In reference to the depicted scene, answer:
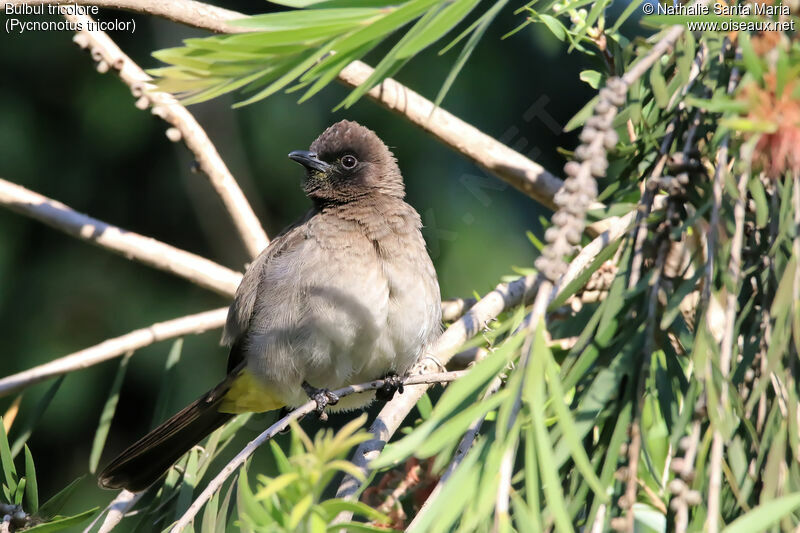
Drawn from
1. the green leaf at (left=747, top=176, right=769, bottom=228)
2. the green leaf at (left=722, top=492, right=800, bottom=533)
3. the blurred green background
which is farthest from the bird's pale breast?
the blurred green background

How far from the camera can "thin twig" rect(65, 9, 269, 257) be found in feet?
9.74

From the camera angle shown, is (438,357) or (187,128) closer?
(438,357)

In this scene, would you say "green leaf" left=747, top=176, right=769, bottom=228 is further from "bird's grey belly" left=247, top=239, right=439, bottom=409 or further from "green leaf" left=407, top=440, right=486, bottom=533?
"bird's grey belly" left=247, top=239, right=439, bottom=409

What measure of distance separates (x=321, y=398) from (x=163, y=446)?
0.72 metres

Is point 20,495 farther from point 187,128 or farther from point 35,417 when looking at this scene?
point 187,128

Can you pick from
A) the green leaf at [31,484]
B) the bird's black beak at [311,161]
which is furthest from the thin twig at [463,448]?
the bird's black beak at [311,161]

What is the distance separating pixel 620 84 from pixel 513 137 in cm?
483

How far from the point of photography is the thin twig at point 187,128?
2969mm

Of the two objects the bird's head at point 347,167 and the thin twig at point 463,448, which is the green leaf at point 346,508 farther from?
the bird's head at point 347,167

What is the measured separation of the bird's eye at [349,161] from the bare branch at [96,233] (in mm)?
678

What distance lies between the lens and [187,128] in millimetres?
3100

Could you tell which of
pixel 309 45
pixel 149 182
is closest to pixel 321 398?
pixel 309 45

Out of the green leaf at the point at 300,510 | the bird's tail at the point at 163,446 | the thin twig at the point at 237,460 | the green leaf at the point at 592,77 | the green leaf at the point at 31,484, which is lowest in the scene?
the bird's tail at the point at 163,446

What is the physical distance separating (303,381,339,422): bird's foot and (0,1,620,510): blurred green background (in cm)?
226
